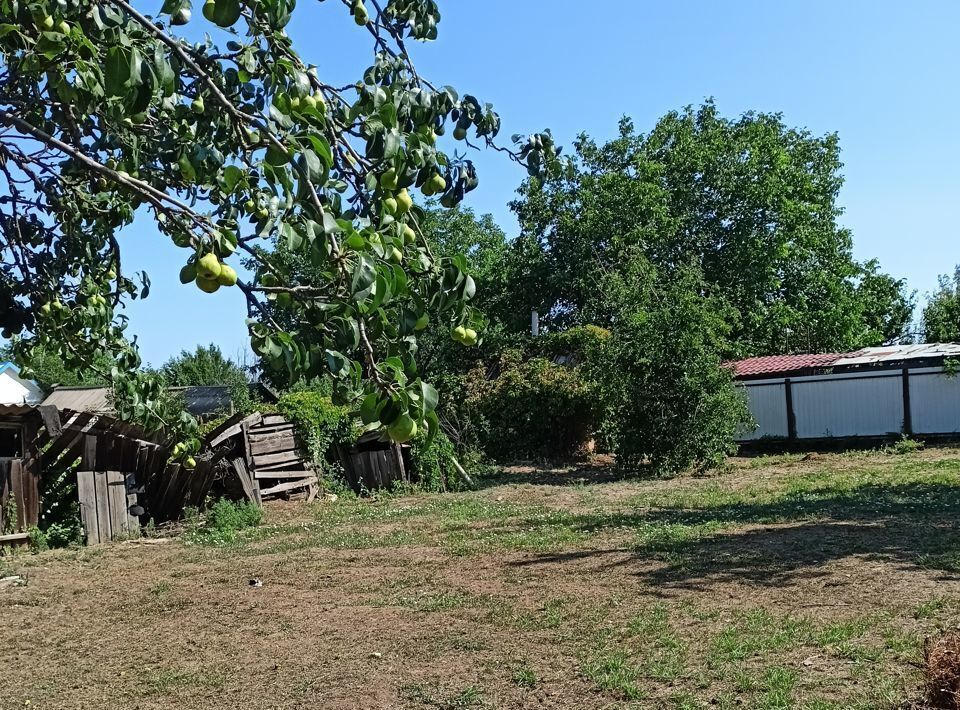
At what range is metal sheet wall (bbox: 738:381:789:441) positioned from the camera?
21562mm

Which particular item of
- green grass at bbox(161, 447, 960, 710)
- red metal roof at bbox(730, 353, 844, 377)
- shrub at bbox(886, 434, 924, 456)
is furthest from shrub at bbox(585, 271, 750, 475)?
red metal roof at bbox(730, 353, 844, 377)

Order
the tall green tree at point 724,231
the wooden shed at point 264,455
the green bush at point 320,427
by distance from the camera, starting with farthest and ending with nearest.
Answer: the tall green tree at point 724,231, the green bush at point 320,427, the wooden shed at point 264,455

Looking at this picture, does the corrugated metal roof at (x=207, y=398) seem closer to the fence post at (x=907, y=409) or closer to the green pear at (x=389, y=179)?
the fence post at (x=907, y=409)

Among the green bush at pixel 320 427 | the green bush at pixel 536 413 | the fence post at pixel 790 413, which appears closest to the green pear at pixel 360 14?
the green bush at pixel 320 427

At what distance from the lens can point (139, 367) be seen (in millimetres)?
4535

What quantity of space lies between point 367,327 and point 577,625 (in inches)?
155

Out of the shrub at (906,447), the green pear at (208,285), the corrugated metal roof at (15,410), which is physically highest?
the green pear at (208,285)

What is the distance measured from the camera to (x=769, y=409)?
71.4 ft

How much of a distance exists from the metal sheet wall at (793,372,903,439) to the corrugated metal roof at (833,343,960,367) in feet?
2.30

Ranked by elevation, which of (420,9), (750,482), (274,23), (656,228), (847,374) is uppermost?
(656,228)

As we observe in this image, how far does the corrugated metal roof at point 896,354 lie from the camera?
2052 centimetres

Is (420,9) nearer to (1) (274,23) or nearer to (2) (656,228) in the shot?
(1) (274,23)

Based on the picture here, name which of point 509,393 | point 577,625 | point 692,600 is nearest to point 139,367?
point 577,625

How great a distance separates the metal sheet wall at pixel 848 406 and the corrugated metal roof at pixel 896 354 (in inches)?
27.6
